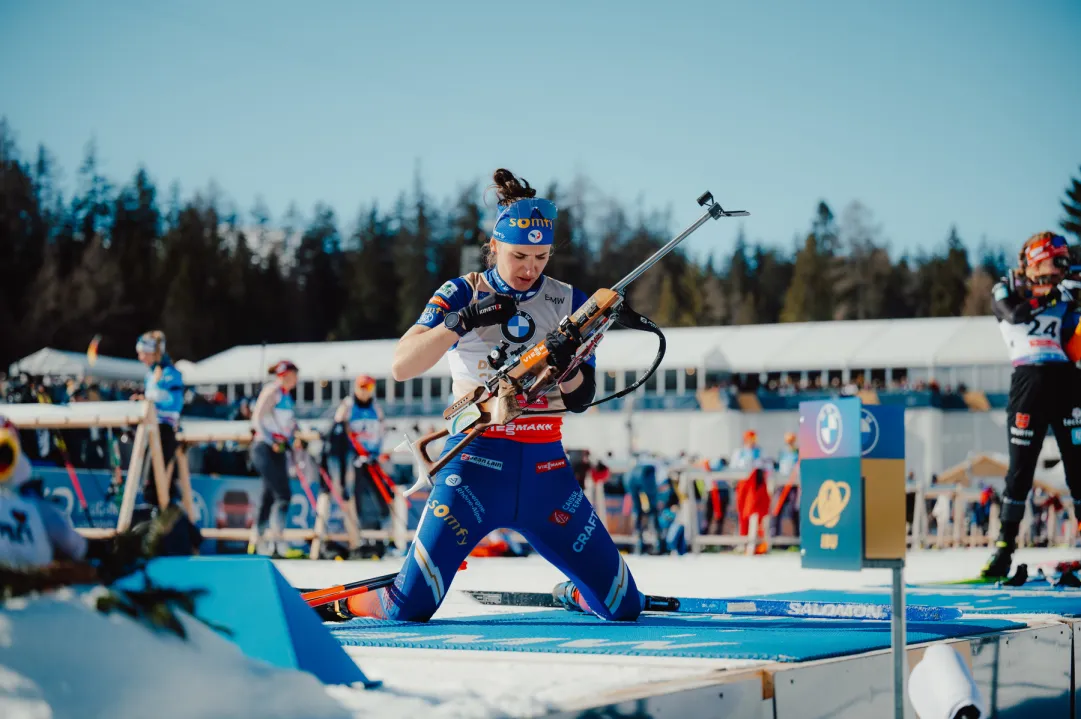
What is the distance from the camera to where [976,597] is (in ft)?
20.4

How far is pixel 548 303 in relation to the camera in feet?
A: 14.9

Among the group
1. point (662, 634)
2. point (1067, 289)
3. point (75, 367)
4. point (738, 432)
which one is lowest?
point (738, 432)

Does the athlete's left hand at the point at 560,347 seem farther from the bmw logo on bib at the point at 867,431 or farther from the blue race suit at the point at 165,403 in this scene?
the blue race suit at the point at 165,403

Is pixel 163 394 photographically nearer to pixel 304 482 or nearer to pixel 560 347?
pixel 304 482

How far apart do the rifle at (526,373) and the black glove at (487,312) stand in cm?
14

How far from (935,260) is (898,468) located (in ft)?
337

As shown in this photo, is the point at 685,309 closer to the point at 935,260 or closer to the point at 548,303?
the point at 935,260

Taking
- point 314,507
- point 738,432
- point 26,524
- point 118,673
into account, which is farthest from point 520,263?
point 738,432

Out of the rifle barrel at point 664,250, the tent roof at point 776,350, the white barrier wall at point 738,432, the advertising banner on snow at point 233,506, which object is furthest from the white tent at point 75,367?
the rifle barrel at point 664,250

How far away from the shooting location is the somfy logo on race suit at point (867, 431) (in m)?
3.22

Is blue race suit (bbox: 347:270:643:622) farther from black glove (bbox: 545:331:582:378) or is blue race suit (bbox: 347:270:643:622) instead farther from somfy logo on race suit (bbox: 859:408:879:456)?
somfy logo on race suit (bbox: 859:408:879:456)

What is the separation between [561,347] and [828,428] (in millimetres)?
960

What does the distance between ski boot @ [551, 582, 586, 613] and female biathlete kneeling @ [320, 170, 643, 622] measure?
0.42 metres

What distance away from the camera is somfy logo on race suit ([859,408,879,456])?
Result: 127 inches
